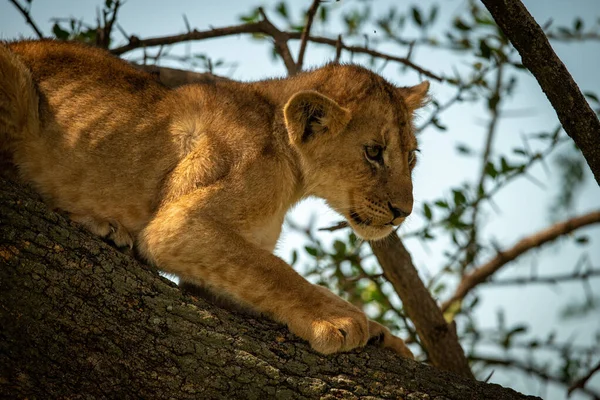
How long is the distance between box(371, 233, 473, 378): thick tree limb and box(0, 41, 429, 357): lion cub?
584mm

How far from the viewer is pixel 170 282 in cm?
410

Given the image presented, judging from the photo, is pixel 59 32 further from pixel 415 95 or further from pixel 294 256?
pixel 415 95

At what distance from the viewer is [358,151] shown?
16.9 ft

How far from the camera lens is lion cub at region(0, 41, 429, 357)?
4.52m

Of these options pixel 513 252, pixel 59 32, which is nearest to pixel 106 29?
pixel 59 32

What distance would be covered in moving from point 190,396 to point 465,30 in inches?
179

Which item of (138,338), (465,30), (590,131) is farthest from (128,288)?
(465,30)

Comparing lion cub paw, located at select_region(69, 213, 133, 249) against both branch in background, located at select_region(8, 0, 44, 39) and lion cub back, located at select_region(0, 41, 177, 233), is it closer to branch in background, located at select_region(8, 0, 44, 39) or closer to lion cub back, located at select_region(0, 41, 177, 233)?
lion cub back, located at select_region(0, 41, 177, 233)

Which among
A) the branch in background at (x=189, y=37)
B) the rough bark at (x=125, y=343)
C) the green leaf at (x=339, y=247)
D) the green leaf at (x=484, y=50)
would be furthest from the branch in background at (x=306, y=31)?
the rough bark at (x=125, y=343)

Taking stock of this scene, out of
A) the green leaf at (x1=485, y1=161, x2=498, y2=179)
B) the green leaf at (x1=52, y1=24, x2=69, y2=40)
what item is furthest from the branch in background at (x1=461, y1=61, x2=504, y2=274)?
the green leaf at (x1=52, y1=24, x2=69, y2=40)

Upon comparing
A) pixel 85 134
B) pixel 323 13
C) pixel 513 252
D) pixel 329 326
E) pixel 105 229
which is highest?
pixel 323 13

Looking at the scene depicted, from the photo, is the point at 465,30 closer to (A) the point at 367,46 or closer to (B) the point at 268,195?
(A) the point at 367,46

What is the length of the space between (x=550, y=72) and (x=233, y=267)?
2261mm

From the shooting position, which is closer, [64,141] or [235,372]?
[235,372]
